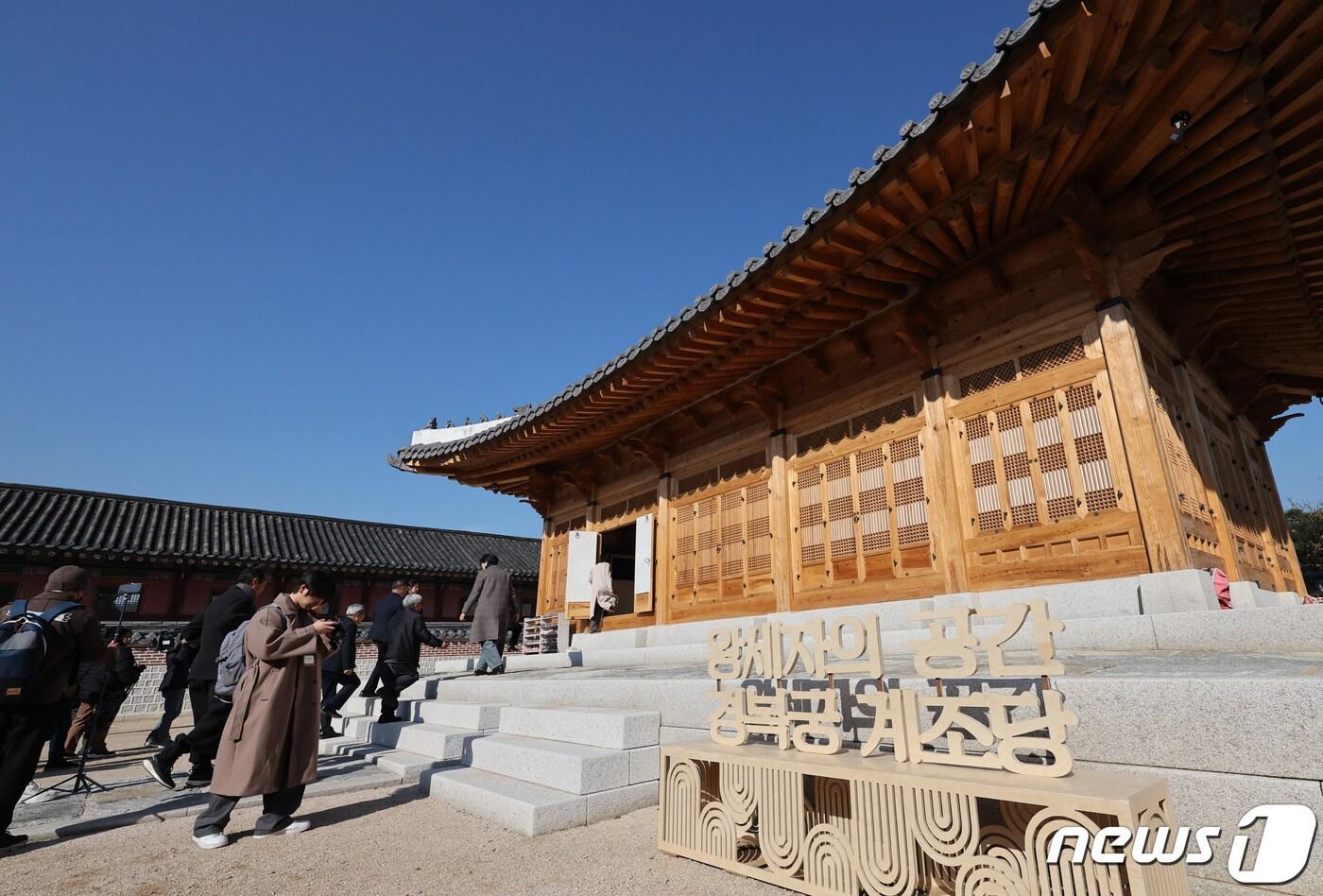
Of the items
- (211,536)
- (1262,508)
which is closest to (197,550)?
(211,536)

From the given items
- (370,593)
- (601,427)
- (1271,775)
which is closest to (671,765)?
(1271,775)

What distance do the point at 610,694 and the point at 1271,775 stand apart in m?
4.02

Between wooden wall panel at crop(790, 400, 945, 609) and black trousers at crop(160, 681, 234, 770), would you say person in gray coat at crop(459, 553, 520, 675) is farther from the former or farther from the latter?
wooden wall panel at crop(790, 400, 945, 609)

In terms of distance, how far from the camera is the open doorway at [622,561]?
1473cm

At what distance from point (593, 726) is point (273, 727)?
2.01 metres

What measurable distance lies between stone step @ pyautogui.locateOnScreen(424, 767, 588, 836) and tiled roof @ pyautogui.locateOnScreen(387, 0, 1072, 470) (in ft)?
16.6

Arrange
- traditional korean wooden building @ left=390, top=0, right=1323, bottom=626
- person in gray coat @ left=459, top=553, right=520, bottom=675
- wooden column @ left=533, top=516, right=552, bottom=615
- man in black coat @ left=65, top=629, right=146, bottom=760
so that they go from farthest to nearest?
1. wooden column @ left=533, top=516, right=552, bottom=615
2. person in gray coat @ left=459, top=553, right=520, bottom=675
3. man in black coat @ left=65, top=629, right=146, bottom=760
4. traditional korean wooden building @ left=390, top=0, right=1323, bottom=626

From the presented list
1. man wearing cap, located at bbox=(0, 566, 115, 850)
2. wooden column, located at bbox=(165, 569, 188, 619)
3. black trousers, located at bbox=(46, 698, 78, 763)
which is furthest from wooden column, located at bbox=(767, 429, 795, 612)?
wooden column, located at bbox=(165, 569, 188, 619)

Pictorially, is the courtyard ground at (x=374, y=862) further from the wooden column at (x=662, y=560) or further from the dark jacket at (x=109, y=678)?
the wooden column at (x=662, y=560)

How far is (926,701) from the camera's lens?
2611mm

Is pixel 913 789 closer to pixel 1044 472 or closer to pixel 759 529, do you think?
pixel 1044 472

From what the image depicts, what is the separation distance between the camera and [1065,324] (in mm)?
6152

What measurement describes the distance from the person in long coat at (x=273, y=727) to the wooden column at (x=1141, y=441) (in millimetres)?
6402

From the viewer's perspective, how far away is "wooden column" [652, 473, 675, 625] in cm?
Answer: 1012
